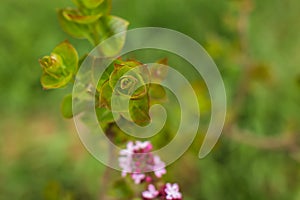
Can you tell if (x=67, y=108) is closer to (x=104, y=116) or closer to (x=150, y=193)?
(x=104, y=116)

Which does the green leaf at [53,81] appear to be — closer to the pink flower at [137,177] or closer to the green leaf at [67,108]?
the green leaf at [67,108]

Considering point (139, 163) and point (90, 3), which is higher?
point (90, 3)

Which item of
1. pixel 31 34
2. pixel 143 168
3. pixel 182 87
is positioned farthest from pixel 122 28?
pixel 31 34

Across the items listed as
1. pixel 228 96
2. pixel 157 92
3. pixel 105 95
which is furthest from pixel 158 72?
pixel 228 96

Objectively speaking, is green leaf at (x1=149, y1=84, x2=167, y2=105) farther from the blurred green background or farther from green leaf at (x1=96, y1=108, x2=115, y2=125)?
the blurred green background

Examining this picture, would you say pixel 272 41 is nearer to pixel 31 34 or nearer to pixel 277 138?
pixel 277 138

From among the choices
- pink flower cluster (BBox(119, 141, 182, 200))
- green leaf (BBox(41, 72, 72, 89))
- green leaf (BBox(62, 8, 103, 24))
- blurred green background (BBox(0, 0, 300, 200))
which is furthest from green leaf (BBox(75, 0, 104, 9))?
blurred green background (BBox(0, 0, 300, 200))
